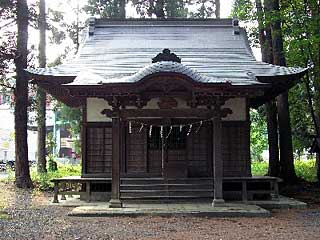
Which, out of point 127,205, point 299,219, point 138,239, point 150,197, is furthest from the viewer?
point 150,197

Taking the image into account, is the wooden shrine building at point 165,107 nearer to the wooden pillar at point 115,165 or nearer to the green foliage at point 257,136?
the wooden pillar at point 115,165

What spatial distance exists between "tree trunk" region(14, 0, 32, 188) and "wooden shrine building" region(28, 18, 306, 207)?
2.77m

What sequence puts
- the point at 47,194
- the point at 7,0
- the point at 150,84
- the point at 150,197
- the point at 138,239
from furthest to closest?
1. the point at 7,0
2. the point at 47,194
3. the point at 150,197
4. the point at 150,84
5. the point at 138,239

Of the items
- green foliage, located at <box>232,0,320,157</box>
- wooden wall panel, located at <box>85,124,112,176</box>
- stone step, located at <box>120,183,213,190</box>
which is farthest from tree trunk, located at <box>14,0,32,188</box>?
green foliage, located at <box>232,0,320,157</box>

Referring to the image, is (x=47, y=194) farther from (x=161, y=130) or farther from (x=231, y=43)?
(x=231, y=43)

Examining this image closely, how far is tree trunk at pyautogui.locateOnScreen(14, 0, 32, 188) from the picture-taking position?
17531 millimetres

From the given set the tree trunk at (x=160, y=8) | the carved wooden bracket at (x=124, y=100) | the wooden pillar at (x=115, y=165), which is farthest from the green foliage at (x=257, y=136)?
the wooden pillar at (x=115, y=165)

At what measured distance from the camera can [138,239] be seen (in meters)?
7.94

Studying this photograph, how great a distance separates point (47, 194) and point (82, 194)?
317 cm

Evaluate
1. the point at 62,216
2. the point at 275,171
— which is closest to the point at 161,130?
the point at 62,216

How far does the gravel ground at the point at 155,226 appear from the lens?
27.1 ft

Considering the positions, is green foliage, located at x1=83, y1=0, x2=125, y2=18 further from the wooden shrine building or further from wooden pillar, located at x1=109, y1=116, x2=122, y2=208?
wooden pillar, located at x1=109, y1=116, x2=122, y2=208

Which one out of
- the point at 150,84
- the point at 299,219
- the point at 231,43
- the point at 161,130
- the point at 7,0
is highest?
the point at 7,0

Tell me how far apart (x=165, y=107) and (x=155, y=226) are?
145 inches
